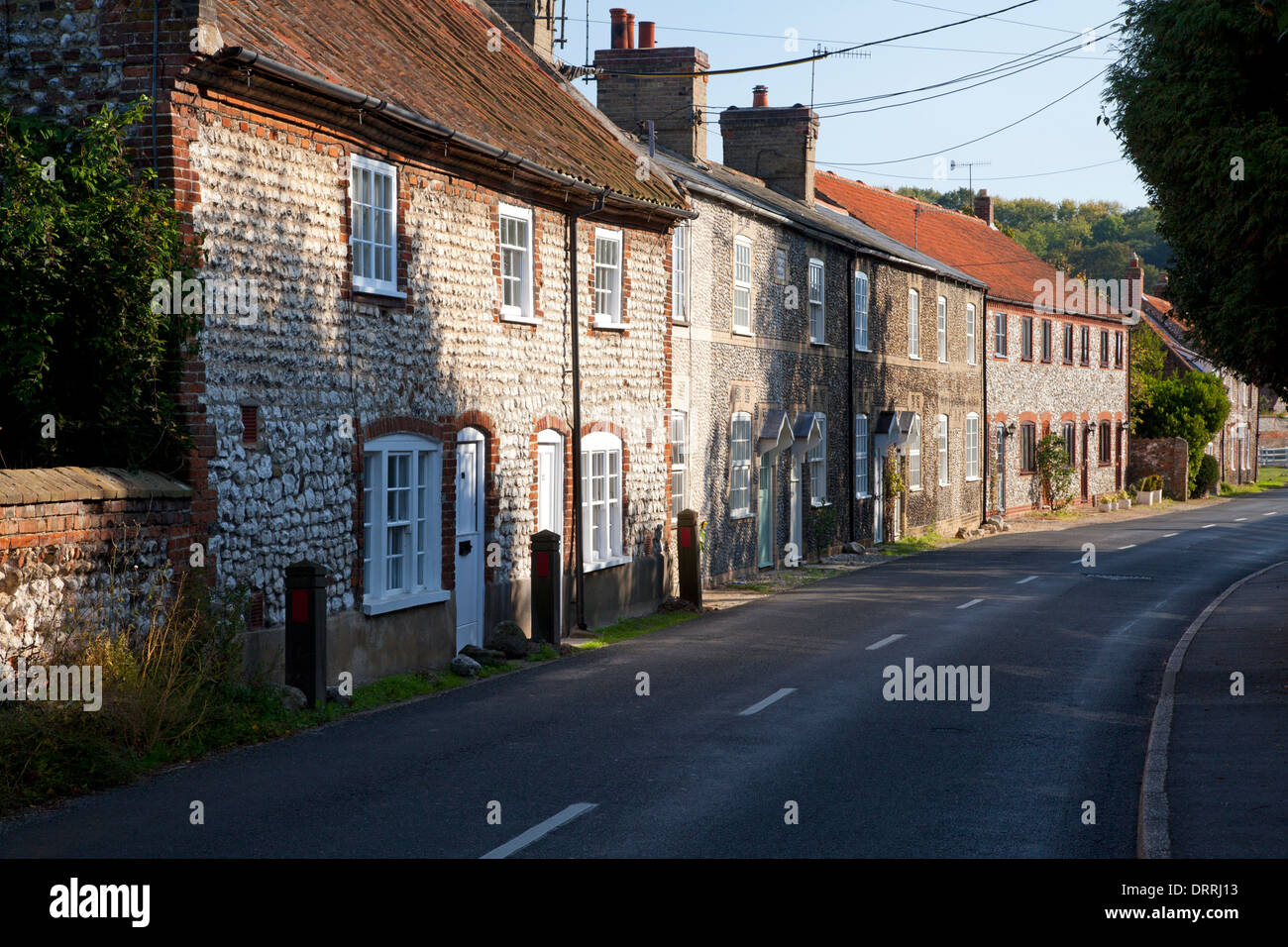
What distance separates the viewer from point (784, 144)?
35.8 meters

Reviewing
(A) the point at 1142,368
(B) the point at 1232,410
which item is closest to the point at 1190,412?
(A) the point at 1142,368

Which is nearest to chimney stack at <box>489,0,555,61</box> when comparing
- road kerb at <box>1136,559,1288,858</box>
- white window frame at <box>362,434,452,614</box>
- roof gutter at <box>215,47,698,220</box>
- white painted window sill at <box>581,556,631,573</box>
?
roof gutter at <box>215,47,698,220</box>

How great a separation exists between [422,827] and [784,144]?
2977 centimetres

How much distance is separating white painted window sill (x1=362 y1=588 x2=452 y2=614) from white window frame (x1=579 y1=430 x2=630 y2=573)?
12.4 ft

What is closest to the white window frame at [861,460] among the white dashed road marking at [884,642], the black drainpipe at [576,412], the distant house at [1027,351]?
the distant house at [1027,351]

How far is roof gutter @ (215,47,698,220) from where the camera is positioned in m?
12.2

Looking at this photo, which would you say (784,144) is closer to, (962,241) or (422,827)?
(962,241)

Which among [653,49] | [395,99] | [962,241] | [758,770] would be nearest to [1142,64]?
[395,99]

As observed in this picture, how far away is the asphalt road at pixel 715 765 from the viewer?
27.2ft

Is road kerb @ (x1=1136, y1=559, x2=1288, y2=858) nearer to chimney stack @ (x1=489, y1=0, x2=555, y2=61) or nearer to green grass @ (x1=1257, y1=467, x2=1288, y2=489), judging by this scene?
chimney stack @ (x1=489, y1=0, x2=555, y2=61)

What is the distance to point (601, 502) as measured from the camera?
20.8m

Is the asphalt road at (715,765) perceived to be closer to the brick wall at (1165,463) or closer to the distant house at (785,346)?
the distant house at (785,346)

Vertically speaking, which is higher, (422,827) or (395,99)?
(395,99)

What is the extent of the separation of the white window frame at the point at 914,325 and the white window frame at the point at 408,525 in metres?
23.7
